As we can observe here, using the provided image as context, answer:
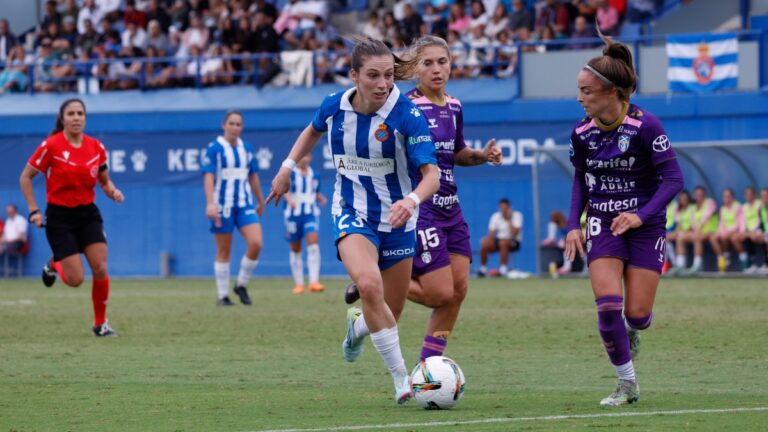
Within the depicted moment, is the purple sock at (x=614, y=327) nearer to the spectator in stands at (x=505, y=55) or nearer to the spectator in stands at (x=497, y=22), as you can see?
the spectator in stands at (x=505, y=55)

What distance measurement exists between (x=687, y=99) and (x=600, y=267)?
734 inches

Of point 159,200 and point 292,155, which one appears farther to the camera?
point 159,200

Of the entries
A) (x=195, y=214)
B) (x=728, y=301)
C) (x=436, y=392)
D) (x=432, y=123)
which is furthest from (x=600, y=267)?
(x=195, y=214)

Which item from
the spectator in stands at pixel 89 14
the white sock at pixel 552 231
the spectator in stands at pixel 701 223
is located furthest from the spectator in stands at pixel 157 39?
the spectator in stands at pixel 701 223

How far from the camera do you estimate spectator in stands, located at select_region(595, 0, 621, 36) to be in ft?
91.5

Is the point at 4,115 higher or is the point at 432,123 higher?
the point at 432,123

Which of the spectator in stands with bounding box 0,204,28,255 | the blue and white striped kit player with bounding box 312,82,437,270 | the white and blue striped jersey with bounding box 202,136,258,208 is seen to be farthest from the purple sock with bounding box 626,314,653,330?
the spectator in stands with bounding box 0,204,28,255

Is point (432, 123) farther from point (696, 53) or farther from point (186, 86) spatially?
point (186, 86)

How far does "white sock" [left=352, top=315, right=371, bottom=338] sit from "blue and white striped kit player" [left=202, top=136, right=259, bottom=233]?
9473 mm

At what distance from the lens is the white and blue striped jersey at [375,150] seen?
27.3 ft

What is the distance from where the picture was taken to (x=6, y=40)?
3478cm

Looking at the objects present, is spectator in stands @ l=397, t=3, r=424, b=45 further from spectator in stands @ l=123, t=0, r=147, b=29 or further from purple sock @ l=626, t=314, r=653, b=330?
purple sock @ l=626, t=314, r=653, b=330

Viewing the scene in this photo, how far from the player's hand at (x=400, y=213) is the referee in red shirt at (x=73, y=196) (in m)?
6.49

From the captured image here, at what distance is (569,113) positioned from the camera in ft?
88.8
